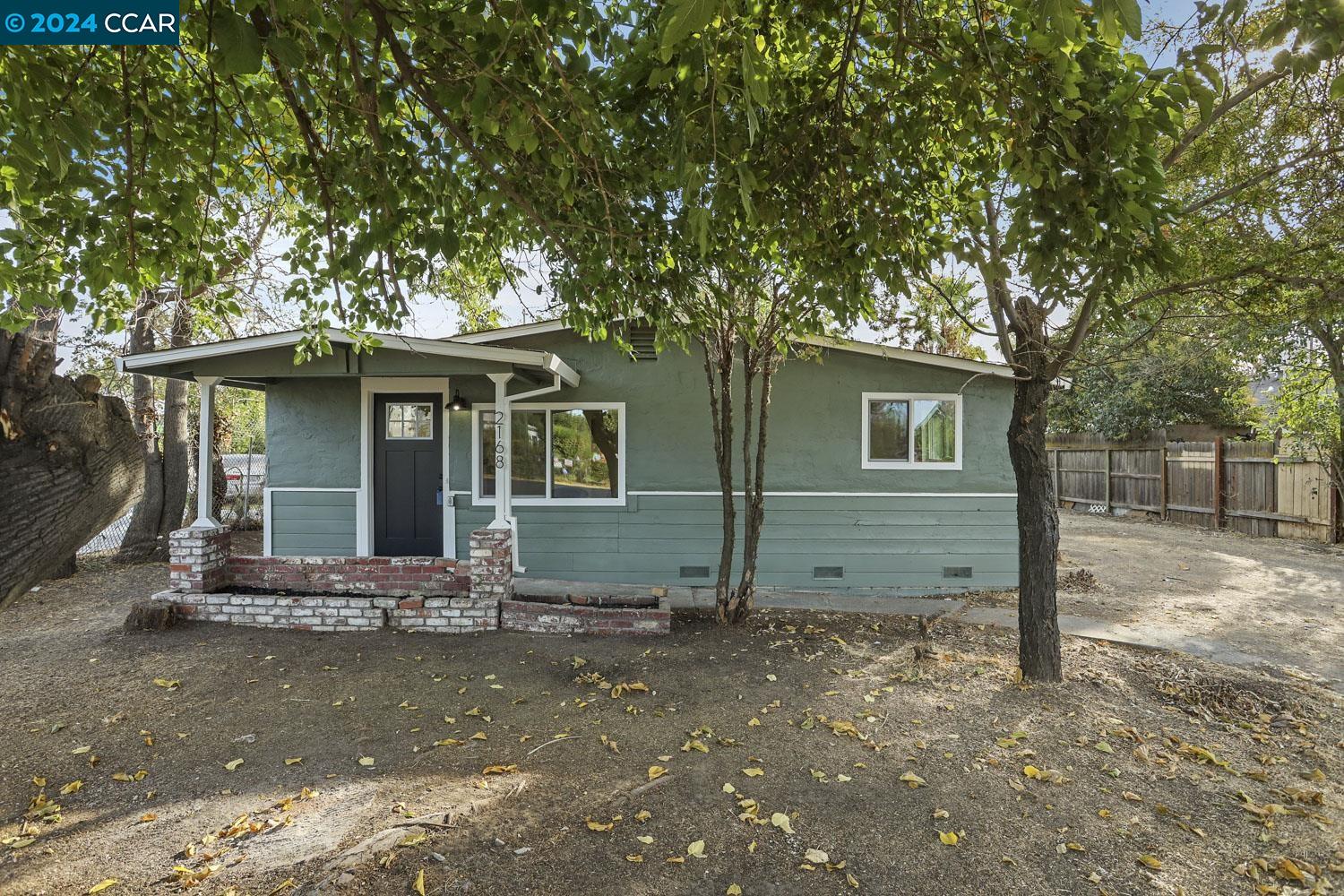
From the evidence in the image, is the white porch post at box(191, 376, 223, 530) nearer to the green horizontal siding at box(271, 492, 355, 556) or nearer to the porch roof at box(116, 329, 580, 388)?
the porch roof at box(116, 329, 580, 388)

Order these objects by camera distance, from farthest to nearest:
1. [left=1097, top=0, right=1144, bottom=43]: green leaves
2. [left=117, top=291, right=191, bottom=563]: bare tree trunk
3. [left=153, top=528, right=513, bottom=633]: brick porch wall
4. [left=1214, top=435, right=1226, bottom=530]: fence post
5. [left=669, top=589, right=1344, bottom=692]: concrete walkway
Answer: [left=1214, top=435, right=1226, bottom=530]: fence post → [left=117, top=291, right=191, bottom=563]: bare tree trunk → [left=153, top=528, right=513, bottom=633]: brick porch wall → [left=669, top=589, right=1344, bottom=692]: concrete walkway → [left=1097, top=0, right=1144, bottom=43]: green leaves

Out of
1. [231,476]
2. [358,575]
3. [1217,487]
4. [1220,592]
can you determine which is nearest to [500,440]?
[358,575]

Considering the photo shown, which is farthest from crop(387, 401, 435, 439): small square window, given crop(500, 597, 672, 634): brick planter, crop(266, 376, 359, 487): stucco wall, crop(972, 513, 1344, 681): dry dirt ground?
crop(972, 513, 1344, 681): dry dirt ground

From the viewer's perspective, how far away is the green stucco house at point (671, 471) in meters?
7.92

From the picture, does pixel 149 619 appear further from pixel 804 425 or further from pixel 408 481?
pixel 804 425

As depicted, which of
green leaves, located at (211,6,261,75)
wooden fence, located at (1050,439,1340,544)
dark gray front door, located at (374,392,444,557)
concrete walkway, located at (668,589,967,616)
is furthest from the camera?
wooden fence, located at (1050,439,1340,544)

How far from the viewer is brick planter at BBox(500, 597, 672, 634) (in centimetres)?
586

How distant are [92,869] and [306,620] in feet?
11.6

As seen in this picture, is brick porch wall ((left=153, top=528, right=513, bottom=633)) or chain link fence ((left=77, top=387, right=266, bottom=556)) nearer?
brick porch wall ((left=153, top=528, right=513, bottom=633))

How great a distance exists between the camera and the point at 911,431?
798 cm

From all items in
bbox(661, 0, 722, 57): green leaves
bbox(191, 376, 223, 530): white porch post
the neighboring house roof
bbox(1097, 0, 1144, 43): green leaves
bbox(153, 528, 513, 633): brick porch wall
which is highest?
the neighboring house roof

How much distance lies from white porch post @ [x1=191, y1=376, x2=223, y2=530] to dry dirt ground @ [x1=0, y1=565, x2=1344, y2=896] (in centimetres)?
129

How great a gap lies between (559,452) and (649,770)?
5.06m

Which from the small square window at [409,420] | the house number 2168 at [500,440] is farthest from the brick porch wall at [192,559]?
the house number 2168 at [500,440]
